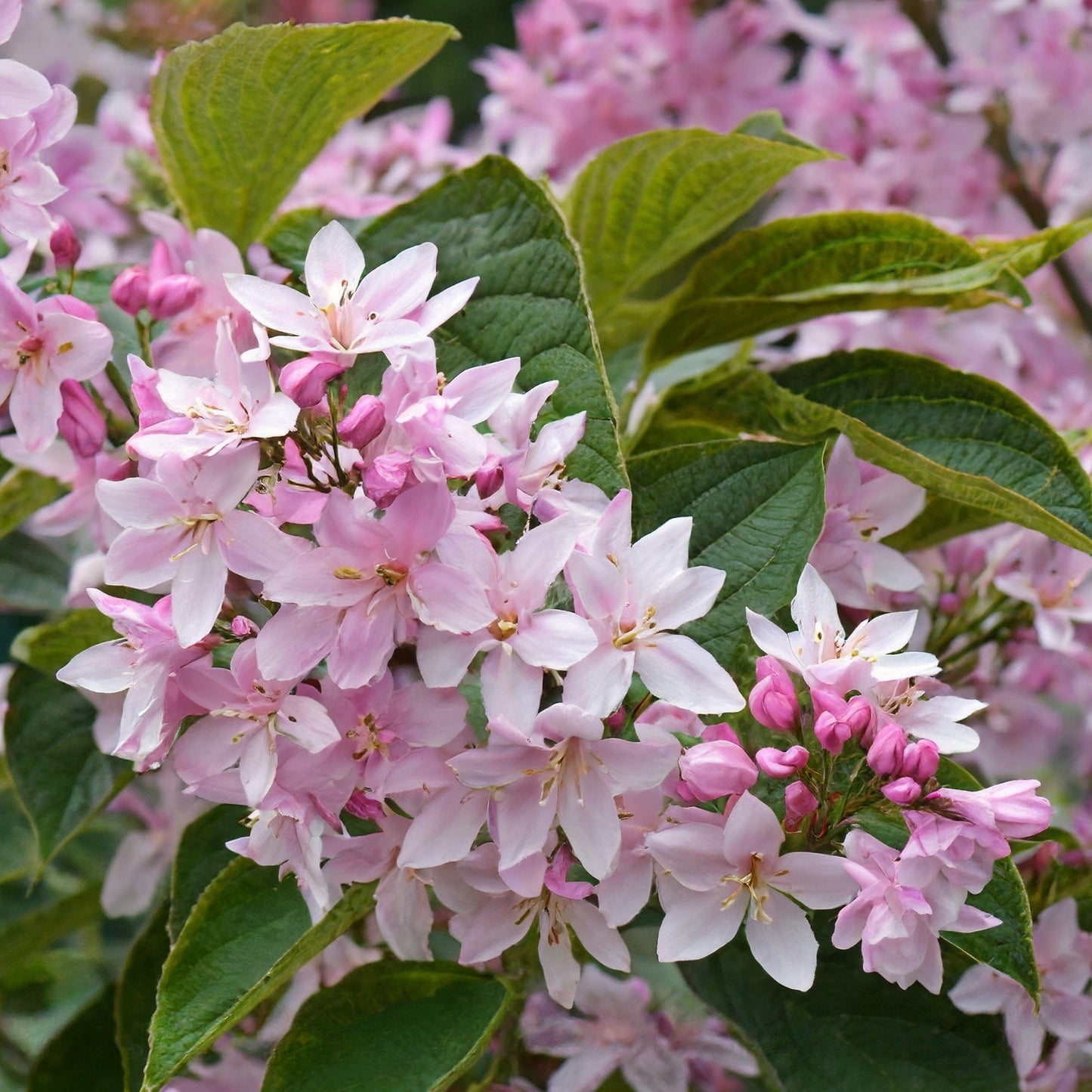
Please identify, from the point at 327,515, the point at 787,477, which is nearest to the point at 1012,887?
the point at 787,477

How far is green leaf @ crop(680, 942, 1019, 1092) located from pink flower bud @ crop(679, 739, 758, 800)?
0.16 metres

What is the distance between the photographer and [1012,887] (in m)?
0.45

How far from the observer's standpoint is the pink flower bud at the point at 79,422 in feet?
1.68

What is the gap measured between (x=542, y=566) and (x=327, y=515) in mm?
70

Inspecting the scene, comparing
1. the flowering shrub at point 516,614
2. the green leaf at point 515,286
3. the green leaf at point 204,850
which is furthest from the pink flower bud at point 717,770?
the green leaf at point 204,850

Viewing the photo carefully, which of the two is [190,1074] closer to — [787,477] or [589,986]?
[589,986]

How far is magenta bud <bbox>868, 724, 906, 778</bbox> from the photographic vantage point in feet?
1.37

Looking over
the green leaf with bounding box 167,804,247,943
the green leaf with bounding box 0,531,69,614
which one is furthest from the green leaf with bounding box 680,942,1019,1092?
the green leaf with bounding box 0,531,69,614

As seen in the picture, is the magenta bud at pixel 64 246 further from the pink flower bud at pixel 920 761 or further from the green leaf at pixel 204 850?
the pink flower bud at pixel 920 761

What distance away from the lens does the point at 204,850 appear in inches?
23.3

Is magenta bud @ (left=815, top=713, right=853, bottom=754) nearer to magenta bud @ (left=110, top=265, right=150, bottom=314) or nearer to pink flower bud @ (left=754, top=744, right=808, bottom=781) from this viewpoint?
pink flower bud @ (left=754, top=744, right=808, bottom=781)

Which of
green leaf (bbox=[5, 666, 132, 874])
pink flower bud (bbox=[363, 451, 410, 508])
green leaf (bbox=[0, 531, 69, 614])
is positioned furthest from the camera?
green leaf (bbox=[0, 531, 69, 614])

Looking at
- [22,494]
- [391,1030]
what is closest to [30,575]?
[22,494]

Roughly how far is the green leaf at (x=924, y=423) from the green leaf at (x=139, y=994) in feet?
1.20
